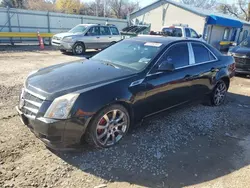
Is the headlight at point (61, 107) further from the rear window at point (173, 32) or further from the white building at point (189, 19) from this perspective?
the white building at point (189, 19)

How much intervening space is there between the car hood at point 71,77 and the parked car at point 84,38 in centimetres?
913

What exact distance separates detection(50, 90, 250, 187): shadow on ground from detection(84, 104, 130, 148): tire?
0.14 m

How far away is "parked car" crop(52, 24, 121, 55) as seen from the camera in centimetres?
1259

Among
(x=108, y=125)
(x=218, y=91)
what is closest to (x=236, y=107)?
(x=218, y=91)

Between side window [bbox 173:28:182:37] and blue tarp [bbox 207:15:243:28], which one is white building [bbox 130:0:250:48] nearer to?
blue tarp [bbox 207:15:243:28]

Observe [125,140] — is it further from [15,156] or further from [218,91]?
[218,91]

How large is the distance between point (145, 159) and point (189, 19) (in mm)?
20055

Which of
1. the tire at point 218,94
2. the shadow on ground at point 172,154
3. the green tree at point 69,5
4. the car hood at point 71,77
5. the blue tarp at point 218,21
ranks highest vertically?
the green tree at point 69,5

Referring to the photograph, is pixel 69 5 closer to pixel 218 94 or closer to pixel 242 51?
pixel 242 51

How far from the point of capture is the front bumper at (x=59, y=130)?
281 cm

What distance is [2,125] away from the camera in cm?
389

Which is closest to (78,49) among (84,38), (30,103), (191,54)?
(84,38)

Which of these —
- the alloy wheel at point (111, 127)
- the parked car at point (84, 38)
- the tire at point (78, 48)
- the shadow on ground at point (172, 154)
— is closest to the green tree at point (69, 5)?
the parked car at point (84, 38)

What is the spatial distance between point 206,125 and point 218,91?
1.40 meters
